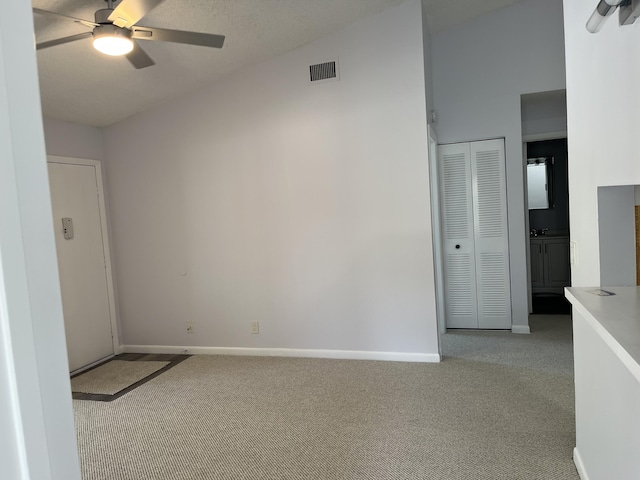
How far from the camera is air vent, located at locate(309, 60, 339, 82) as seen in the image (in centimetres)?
376

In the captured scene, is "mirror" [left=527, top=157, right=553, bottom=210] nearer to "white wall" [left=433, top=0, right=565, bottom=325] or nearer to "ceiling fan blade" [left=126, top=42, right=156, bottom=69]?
"white wall" [left=433, top=0, right=565, bottom=325]

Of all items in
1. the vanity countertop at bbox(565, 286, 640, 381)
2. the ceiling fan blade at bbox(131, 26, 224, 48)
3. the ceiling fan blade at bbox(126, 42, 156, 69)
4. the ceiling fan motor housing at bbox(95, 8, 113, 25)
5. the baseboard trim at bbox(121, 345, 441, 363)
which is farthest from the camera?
the baseboard trim at bbox(121, 345, 441, 363)

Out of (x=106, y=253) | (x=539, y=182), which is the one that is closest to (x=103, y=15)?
(x=106, y=253)

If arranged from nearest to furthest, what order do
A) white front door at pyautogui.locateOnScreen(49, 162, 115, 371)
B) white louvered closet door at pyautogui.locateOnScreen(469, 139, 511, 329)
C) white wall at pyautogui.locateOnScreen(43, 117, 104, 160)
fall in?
white wall at pyautogui.locateOnScreen(43, 117, 104, 160) → white front door at pyautogui.locateOnScreen(49, 162, 115, 371) → white louvered closet door at pyautogui.locateOnScreen(469, 139, 511, 329)

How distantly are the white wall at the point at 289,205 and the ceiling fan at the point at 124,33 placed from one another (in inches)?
Result: 59.1

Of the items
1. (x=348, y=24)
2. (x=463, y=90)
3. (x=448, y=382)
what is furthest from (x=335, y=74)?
(x=448, y=382)

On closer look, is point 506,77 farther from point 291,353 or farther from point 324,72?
point 291,353

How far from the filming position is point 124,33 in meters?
2.29

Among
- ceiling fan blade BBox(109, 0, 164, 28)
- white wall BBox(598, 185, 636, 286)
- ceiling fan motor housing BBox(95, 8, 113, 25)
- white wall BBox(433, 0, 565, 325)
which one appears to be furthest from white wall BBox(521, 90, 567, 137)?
ceiling fan motor housing BBox(95, 8, 113, 25)

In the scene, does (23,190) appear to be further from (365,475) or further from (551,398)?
(551,398)

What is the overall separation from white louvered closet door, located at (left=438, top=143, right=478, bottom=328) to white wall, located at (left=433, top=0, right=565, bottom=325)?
0.84 ft

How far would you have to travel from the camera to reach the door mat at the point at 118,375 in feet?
11.5

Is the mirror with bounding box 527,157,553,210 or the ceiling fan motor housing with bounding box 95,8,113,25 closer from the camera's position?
the ceiling fan motor housing with bounding box 95,8,113,25

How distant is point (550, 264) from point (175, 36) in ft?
18.8
